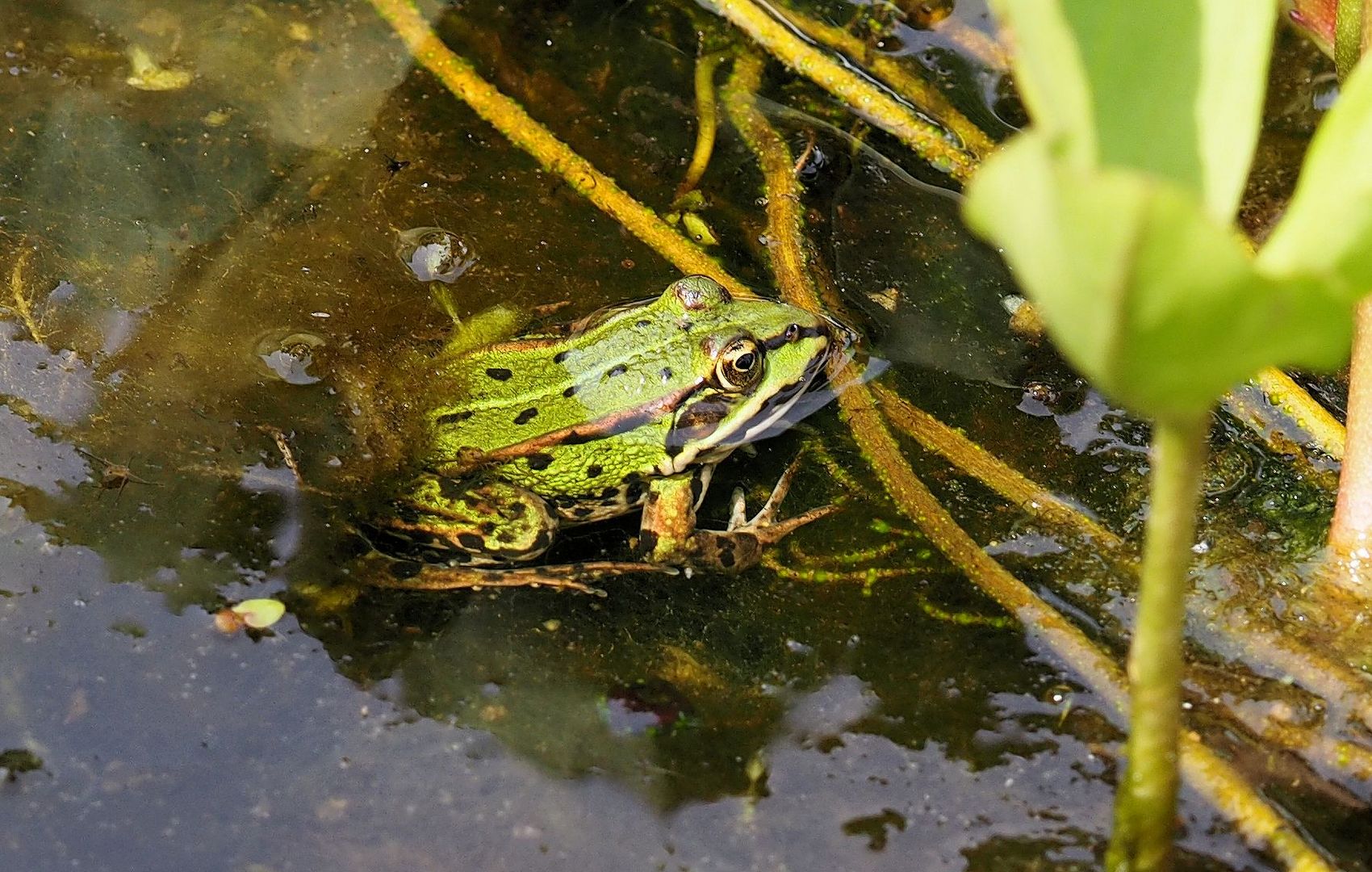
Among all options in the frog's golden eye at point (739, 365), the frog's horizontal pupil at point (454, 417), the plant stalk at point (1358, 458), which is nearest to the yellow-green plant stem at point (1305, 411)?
the plant stalk at point (1358, 458)

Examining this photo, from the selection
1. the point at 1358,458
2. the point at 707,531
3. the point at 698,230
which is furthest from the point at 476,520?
the point at 1358,458

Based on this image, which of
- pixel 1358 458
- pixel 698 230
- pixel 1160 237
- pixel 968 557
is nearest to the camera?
pixel 1160 237

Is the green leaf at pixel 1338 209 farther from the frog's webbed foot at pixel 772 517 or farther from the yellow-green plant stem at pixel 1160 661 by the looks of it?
the frog's webbed foot at pixel 772 517

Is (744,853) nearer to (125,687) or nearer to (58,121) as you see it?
(125,687)

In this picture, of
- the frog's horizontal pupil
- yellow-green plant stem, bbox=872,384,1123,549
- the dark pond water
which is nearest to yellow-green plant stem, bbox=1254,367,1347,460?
the dark pond water

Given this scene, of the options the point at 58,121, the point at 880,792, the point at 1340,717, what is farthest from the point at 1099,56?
the point at 58,121

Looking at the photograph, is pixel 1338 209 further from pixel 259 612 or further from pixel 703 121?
pixel 703 121

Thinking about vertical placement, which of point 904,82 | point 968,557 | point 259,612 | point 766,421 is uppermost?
point 904,82
